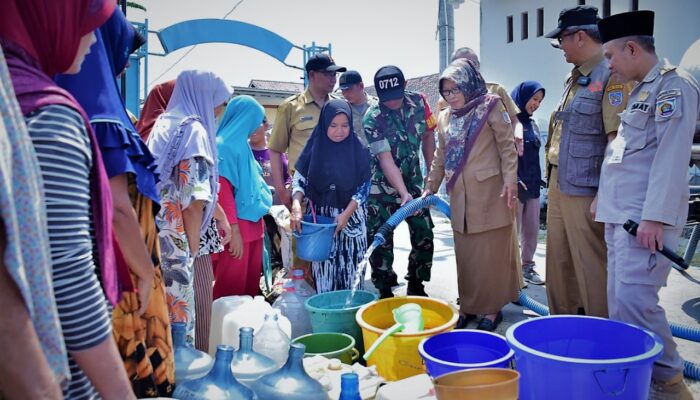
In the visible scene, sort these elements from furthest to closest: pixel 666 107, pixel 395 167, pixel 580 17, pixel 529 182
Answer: pixel 529 182
pixel 395 167
pixel 580 17
pixel 666 107

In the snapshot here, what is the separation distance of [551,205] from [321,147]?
1632 mm

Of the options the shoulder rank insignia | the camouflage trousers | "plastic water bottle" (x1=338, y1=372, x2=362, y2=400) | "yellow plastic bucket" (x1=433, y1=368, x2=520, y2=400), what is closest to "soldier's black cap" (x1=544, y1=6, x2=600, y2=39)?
the shoulder rank insignia

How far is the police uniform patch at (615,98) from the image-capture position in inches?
124

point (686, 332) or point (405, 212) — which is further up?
point (405, 212)

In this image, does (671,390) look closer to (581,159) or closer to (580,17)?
(581,159)

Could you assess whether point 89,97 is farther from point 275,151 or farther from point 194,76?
point 275,151

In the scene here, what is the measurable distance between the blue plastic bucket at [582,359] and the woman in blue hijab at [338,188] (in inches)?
63.5

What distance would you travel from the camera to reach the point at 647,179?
264 centimetres

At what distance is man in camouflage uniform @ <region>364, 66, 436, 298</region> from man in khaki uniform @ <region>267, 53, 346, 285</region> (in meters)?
0.50

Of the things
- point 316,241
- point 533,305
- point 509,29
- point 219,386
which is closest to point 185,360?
point 219,386

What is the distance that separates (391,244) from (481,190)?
3.65 ft

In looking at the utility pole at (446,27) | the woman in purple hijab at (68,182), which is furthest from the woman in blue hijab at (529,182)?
the utility pole at (446,27)

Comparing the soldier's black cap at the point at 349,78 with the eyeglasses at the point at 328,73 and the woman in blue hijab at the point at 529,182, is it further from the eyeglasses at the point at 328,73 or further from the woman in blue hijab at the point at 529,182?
the woman in blue hijab at the point at 529,182

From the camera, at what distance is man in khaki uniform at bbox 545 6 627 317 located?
3293 millimetres
